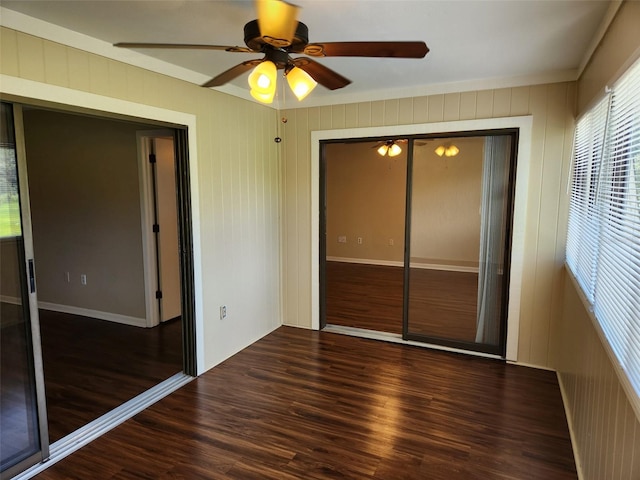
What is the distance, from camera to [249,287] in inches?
158

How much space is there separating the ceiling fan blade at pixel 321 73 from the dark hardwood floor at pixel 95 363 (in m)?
2.64

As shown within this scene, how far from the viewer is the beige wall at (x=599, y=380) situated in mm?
1485

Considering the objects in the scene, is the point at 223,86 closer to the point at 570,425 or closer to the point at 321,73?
the point at 321,73

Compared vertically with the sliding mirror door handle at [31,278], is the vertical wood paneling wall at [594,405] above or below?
below

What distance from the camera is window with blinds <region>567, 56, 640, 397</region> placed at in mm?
1423

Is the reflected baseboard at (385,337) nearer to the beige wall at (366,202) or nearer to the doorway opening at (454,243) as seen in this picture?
the doorway opening at (454,243)

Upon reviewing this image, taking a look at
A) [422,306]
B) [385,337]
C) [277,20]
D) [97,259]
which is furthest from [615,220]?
[97,259]

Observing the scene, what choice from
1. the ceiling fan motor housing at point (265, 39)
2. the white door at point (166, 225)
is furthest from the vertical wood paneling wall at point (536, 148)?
the ceiling fan motor housing at point (265, 39)

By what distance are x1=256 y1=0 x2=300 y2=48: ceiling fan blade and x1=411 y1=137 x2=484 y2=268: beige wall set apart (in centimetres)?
242

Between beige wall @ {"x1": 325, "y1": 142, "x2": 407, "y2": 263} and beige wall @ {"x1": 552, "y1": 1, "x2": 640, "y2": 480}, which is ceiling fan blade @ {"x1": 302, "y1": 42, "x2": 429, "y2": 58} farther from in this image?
beige wall @ {"x1": 325, "y1": 142, "x2": 407, "y2": 263}

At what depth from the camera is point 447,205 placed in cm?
386

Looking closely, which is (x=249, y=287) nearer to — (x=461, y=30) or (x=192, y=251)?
(x=192, y=251)

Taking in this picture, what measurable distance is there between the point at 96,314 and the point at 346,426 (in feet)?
11.4

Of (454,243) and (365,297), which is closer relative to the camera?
(454,243)
